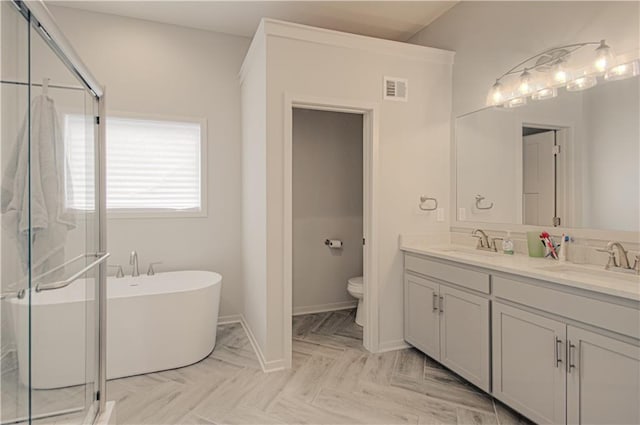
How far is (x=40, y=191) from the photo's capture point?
1214mm

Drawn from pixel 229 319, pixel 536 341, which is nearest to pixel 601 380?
pixel 536 341

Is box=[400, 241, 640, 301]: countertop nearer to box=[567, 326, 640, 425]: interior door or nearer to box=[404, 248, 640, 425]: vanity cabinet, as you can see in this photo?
box=[404, 248, 640, 425]: vanity cabinet

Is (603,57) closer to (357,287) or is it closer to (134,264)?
(357,287)

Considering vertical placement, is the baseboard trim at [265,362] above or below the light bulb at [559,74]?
below

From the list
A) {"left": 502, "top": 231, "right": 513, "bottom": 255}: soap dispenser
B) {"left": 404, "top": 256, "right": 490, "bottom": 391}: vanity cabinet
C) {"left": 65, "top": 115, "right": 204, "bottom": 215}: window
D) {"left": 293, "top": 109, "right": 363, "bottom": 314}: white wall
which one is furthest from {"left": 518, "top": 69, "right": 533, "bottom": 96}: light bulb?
{"left": 65, "top": 115, "right": 204, "bottom": 215}: window

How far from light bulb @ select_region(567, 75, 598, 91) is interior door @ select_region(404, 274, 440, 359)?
1.57m

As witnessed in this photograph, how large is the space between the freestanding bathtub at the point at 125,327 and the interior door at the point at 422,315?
64.3 inches

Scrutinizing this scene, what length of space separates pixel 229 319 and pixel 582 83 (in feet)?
11.8

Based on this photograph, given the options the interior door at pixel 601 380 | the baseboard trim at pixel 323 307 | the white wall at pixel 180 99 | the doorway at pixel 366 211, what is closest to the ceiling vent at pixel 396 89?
the doorway at pixel 366 211

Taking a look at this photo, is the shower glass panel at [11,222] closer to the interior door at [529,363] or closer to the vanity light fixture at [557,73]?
the interior door at [529,363]

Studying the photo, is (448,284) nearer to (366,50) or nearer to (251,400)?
(251,400)

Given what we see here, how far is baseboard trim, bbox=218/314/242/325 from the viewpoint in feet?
12.0

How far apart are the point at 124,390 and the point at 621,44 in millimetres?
3767

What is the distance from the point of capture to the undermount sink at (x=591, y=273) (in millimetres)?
1785
